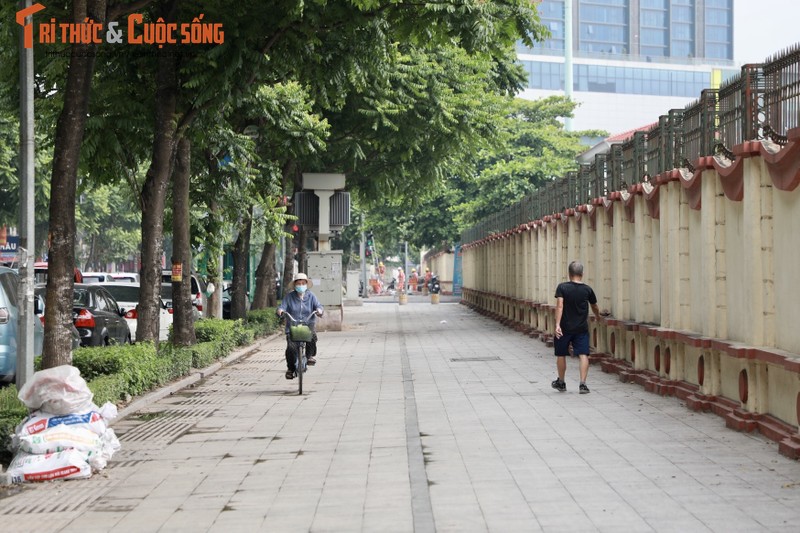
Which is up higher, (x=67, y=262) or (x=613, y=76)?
(x=613, y=76)

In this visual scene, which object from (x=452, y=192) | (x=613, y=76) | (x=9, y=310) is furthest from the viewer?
(x=613, y=76)

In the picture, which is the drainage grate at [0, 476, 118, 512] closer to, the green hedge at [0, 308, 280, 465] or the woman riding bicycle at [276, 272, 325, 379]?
the green hedge at [0, 308, 280, 465]

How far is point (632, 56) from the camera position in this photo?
396ft

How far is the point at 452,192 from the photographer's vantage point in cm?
5941

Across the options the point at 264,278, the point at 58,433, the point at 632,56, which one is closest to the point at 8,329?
the point at 58,433

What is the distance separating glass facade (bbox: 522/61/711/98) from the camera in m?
112

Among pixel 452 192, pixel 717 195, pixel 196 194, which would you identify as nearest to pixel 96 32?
pixel 717 195

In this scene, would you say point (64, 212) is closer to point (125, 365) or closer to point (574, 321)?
point (125, 365)

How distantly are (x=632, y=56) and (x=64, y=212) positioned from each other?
373 feet

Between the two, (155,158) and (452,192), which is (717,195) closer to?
(155,158)

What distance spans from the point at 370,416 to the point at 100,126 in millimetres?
6929

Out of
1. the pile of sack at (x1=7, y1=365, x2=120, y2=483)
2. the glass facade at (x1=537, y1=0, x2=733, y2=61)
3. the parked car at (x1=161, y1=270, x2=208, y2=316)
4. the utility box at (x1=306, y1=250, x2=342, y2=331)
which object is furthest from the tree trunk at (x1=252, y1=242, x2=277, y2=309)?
the glass facade at (x1=537, y1=0, x2=733, y2=61)

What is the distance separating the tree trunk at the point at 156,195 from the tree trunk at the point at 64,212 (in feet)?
16.7

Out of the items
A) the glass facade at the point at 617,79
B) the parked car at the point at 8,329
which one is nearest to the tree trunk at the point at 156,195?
the parked car at the point at 8,329
